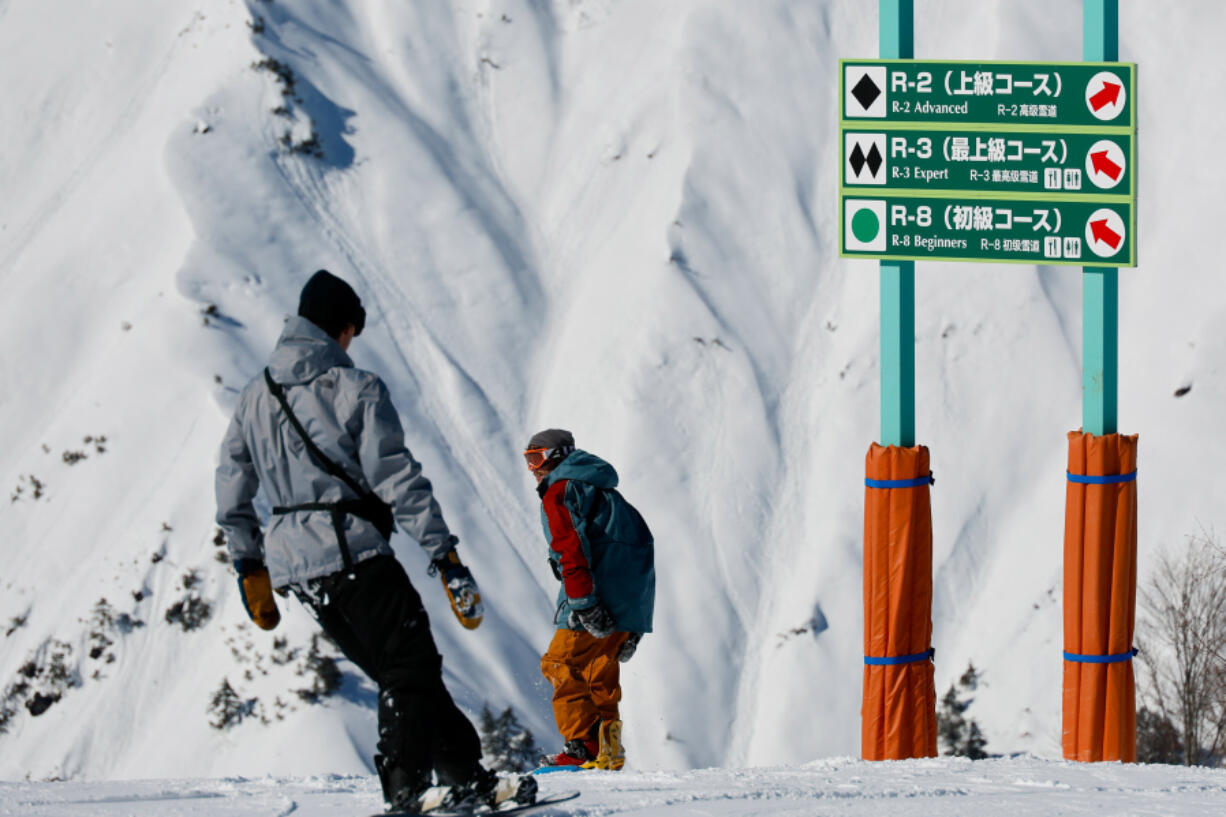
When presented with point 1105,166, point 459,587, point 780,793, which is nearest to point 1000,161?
point 1105,166

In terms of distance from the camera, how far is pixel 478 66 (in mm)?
29453

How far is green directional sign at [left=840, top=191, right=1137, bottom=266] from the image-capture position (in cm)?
683

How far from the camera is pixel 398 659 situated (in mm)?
3986

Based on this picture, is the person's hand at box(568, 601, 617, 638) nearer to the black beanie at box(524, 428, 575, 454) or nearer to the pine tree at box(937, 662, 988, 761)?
the black beanie at box(524, 428, 575, 454)

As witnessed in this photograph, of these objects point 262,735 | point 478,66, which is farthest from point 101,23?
point 262,735

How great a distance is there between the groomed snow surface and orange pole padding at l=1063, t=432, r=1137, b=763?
1013 mm

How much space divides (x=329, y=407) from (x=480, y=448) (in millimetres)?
19873

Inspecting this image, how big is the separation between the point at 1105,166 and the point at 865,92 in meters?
1.33

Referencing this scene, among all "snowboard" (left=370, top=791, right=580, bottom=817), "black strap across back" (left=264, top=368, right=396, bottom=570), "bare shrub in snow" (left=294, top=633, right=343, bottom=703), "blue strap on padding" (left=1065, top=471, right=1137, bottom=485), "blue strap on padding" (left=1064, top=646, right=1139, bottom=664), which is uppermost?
"blue strap on padding" (left=1065, top=471, right=1137, bottom=485)

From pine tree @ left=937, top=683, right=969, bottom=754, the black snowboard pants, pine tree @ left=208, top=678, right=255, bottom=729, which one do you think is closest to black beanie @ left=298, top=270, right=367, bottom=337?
the black snowboard pants

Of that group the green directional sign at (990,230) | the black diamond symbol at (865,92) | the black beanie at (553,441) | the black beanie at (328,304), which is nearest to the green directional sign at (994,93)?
the black diamond symbol at (865,92)

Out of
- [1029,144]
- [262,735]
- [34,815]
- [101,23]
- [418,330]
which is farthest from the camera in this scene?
[101,23]

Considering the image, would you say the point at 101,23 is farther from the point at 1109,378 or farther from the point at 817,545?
the point at 1109,378

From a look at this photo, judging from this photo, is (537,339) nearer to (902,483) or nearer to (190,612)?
(190,612)
